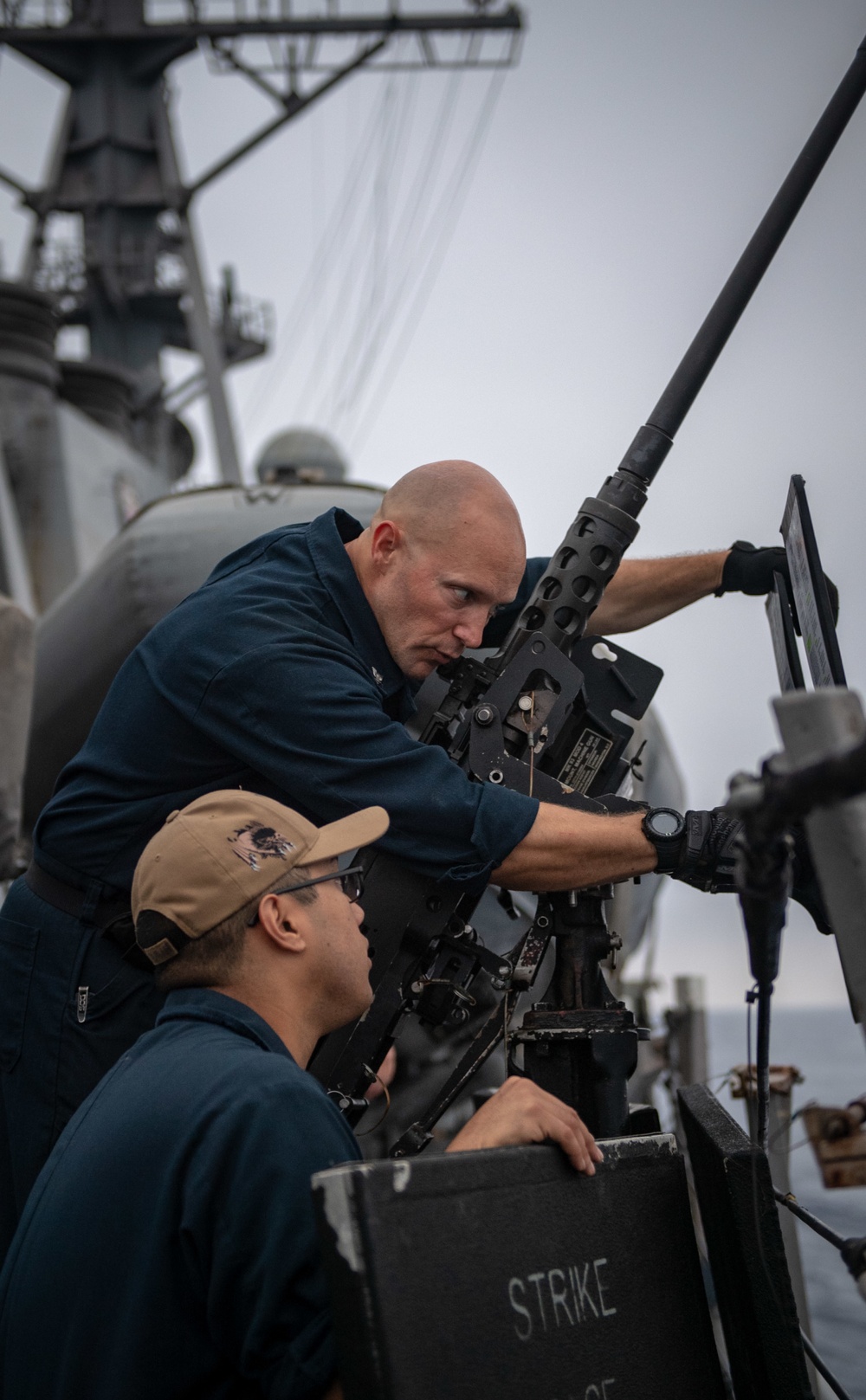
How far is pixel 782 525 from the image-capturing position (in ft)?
8.30

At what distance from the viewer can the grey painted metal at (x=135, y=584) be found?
525cm

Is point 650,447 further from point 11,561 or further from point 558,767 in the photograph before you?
point 11,561

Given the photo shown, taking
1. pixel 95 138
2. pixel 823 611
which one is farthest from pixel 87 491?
pixel 823 611

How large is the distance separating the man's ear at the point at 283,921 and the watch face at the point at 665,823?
77 cm

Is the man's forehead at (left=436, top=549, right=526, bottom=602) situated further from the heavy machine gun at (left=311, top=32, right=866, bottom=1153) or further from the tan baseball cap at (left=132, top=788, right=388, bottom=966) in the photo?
the tan baseball cap at (left=132, top=788, right=388, bottom=966)

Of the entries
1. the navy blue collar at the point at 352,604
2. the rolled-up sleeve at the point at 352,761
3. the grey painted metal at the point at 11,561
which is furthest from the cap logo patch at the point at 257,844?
the grey painted metal at the point at 11,561

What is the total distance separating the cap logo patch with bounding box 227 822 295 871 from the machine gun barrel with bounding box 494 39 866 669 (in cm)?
94

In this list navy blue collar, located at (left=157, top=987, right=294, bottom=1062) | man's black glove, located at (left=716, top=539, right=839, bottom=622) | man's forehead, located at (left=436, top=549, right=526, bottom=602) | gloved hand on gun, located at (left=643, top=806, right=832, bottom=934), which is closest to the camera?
navy blue collar, located at (left=157, top=987, right=294, bottom=1062)

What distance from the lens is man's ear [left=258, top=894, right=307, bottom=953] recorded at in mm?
1792

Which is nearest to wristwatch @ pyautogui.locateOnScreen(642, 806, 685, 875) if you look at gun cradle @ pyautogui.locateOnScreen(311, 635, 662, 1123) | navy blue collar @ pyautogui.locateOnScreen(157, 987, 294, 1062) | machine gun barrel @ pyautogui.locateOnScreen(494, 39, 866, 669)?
gun cradle @ pyautogui.locateOnScreen(311, 635, 662, 1123)

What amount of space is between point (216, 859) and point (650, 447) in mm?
1471

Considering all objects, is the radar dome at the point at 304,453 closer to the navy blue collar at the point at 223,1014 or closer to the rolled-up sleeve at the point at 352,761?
the rolled-up sleeve at the point at 352,761

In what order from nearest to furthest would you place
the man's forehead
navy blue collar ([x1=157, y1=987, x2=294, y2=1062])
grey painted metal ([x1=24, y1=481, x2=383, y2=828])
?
navy blue collar ([x1=157, y1=987, x2=294, y2=1062]) < the man's forehead < grey painted metal ([x1=24, y1=481, x2=383, y2=828])

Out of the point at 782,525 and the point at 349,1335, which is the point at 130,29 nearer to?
the point at 782,525
